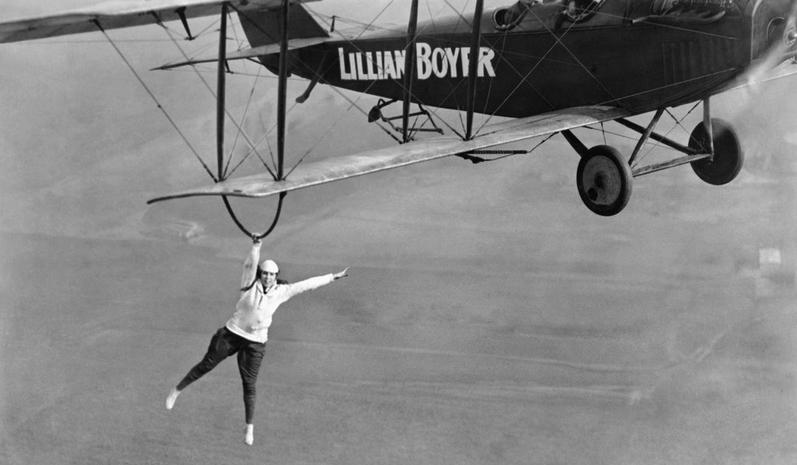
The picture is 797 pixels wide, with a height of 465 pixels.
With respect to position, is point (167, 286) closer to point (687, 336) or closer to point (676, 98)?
point (687, 336)

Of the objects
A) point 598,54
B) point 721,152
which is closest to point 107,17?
point 598,54

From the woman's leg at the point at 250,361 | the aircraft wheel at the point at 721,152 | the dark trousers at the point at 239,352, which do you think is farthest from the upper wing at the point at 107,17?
the aircraft wheel at the point at 721,152

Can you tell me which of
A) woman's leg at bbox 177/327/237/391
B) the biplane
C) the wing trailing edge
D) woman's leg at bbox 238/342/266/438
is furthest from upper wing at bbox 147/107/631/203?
the wing trailing edge

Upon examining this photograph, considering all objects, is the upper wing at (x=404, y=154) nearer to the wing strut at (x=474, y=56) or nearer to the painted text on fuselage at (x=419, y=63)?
the wing strut at (x=474, y=56)

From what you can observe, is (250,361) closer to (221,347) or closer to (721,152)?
(221,347)

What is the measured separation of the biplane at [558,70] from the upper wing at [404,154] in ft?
0.07

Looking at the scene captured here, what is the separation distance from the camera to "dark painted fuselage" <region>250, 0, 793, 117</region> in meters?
12.6

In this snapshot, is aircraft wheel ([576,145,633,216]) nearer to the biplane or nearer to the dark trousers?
the biplane

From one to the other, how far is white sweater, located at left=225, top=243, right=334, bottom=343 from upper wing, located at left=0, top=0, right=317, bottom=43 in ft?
10.9

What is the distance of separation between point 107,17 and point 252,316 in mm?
4172

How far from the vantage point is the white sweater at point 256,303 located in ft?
38.8

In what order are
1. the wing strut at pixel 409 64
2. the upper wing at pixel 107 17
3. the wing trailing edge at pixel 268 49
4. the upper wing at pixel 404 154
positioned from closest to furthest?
1. the upper wing at pixel 404 154
2. the upper wing at pixel 107 17
3. the wing strut at pixel 409 64
4. the wing trailing edge at pixel 268 49

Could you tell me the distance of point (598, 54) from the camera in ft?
45.1

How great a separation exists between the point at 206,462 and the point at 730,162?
315 feet
